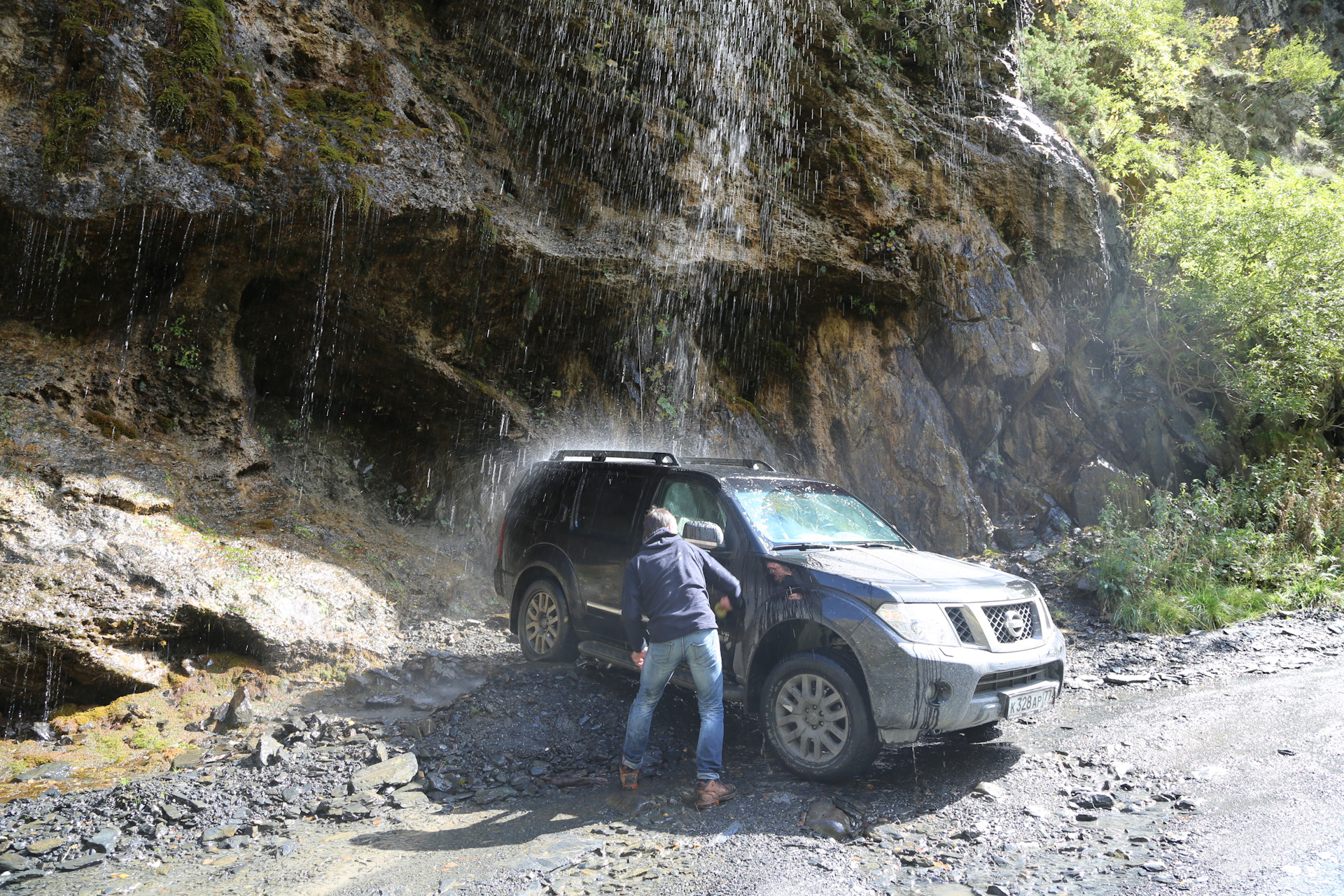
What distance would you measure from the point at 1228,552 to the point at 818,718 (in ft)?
27.7

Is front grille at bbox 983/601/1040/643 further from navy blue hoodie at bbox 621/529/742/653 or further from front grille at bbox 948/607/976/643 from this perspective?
navy blue hoodie at bbox 621/529/742/653

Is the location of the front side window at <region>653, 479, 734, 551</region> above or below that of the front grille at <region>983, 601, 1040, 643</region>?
above

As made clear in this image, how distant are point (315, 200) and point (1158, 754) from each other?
28.9 ft

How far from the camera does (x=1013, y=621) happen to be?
14.2ft

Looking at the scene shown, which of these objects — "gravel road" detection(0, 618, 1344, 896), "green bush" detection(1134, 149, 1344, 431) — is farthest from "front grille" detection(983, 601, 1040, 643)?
"green bush" detection(1134, 149, 1344, 431)

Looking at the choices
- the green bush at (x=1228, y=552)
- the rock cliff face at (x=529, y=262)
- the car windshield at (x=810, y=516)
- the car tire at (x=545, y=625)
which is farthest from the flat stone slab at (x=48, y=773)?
the green bush at (x=1228, y=552)

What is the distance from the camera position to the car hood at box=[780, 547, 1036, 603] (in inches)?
163

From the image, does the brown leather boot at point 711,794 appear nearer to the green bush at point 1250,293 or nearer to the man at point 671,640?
the man at point 671,640

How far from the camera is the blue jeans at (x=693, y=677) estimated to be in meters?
4.15

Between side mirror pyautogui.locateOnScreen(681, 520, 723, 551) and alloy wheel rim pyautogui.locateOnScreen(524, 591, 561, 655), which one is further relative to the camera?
alloy wheel rim pyautogui.locateOnScreen(524, 591, 561, 655)

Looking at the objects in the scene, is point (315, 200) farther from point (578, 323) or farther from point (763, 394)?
point (763, 394)

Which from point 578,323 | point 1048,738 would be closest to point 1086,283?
point 578,323

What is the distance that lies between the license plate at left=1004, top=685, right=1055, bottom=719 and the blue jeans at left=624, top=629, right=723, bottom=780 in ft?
5.40

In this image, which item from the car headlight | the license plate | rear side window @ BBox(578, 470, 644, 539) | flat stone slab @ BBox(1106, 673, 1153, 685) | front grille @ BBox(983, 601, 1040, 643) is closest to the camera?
the car headlight
